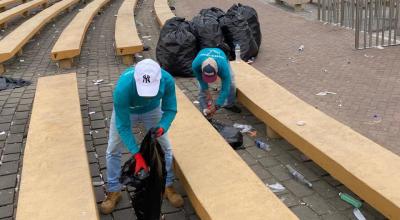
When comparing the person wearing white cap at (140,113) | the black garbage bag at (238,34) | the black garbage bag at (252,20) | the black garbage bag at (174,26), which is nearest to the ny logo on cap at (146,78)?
the person wearing white cap at (140,113)

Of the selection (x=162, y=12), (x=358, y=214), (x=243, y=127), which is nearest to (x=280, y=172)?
(x=358, y=214)

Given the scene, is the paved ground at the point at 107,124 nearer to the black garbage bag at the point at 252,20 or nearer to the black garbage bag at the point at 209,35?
the black garbage bag at the point at 252,20

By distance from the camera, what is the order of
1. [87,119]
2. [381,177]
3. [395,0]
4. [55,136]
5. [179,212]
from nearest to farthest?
[381,177] → [179,212] → [55,136] → [87,119] → [395,0]

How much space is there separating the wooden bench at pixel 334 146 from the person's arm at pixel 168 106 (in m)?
1.49

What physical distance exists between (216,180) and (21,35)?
7078mm

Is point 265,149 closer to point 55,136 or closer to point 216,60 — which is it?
point 216,60

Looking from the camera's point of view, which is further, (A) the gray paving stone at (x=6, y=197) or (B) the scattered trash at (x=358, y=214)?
(A) the gray paving stone at (x=6, y=197)

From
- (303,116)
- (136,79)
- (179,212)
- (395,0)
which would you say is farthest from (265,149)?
(395,0)

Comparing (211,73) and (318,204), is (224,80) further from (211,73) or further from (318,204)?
(318,204)

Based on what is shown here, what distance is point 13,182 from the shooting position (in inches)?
174

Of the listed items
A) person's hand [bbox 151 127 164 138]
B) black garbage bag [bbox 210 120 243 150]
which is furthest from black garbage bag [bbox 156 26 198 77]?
person's hand [bbox 151 127 164 138]

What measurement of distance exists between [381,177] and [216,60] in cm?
222

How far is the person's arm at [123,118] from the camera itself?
131 inches

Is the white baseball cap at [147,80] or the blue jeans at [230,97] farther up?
the white baseball cap at [147,80]
